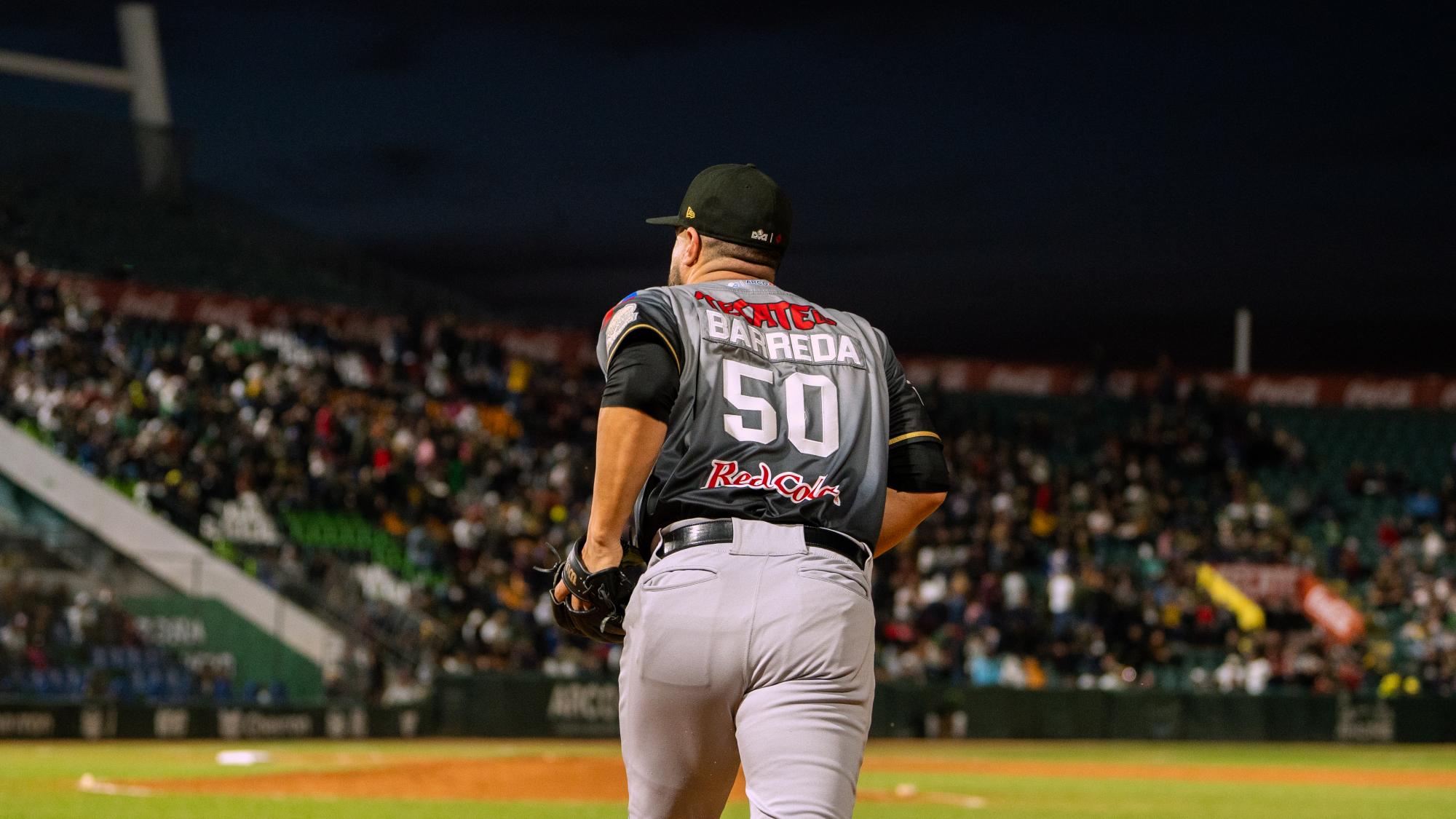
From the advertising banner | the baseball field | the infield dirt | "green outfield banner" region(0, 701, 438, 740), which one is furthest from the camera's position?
the advertising banner

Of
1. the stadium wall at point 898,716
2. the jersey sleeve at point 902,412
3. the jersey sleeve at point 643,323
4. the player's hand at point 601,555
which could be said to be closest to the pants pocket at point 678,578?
the player's hand at point 601,555

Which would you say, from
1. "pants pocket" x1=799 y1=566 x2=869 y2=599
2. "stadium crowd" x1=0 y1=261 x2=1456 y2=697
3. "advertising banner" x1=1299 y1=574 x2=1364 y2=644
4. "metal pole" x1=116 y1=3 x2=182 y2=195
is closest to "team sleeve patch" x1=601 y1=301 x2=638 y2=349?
"pants pocket" x1=799 y1=566 x2=869 y2=599

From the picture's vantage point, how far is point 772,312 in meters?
3.70

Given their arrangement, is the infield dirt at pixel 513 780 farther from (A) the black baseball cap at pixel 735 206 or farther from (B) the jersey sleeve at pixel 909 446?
(A) the black baseball cap at pixel 735 206

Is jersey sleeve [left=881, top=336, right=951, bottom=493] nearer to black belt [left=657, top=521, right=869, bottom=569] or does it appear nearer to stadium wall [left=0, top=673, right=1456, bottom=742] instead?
black belt [left=657, top=521, right=869, bottom=569]

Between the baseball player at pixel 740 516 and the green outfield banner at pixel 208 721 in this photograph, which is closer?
the baseball player at pixel 740 516

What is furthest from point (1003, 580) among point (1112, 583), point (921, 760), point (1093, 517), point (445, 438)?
point (445, 438)

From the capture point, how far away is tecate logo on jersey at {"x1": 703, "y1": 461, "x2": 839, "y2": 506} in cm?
349

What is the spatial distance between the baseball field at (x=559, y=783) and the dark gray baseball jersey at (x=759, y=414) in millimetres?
8145

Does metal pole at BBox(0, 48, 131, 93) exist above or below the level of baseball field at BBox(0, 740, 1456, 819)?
above

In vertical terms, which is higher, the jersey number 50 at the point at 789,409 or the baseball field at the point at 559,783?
the jersey number 50 at the point at 789,409

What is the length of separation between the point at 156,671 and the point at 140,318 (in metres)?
12.5

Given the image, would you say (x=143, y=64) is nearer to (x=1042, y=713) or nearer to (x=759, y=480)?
(x=1042, y=713)

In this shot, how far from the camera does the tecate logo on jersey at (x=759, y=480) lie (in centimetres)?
349
